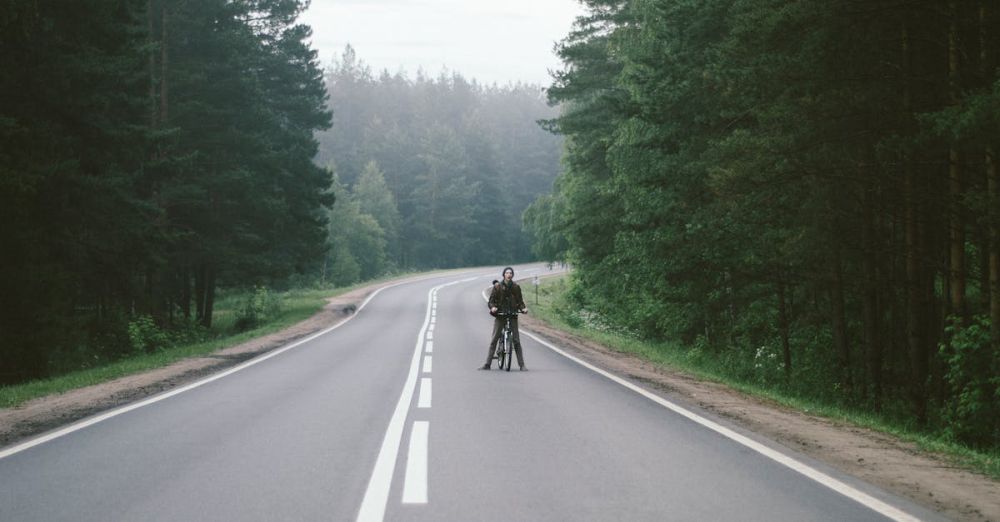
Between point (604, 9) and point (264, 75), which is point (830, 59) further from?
point (264, 75)

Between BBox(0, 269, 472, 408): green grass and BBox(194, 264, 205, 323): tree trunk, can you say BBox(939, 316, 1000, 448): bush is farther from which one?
BBox(194, 264, 205, 323): tree trunk

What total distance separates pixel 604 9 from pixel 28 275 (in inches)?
951

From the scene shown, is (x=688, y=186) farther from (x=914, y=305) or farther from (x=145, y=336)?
(x=145, y=336)

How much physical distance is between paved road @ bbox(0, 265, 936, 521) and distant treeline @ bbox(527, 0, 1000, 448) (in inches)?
206

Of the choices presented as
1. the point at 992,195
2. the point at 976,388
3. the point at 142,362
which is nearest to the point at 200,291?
the point at 142,362

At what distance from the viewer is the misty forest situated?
1163 cm

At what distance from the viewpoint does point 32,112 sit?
55.3ft

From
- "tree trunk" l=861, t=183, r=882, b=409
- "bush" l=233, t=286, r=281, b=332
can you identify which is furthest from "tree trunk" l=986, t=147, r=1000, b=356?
"bush" l=233, t=286, r=281, b=332

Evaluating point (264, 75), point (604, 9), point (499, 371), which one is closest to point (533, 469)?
point (499, 371)

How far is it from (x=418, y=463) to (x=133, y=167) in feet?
68.1

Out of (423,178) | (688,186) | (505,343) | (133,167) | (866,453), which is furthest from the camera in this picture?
(423,178)

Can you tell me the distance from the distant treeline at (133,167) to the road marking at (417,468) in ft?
36.6

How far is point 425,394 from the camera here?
10500mm

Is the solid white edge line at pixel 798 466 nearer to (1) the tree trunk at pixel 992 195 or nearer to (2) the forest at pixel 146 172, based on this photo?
(1) the tree trunk at pixel 992 195
